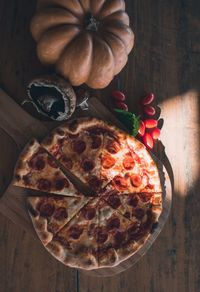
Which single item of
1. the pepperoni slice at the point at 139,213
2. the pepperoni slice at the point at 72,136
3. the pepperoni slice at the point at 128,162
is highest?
the pepperoni slice at the point at 72,136

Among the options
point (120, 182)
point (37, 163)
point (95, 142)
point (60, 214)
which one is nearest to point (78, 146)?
point (95, 142)

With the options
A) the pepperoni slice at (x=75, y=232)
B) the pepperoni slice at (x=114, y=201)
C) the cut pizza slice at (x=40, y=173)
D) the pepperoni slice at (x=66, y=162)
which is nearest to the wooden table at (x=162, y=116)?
the cut pizza slice at (x=40, y=173)

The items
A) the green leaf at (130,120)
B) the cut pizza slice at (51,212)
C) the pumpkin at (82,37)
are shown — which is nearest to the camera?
the pumpkin at (82,37)

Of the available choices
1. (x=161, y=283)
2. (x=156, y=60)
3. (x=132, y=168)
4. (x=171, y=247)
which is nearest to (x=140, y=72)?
(x=156, y=60)

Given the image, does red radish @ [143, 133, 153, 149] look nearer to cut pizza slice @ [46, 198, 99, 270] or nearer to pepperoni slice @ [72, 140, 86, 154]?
pepperoni slice @ [72, 140, 86, 154]

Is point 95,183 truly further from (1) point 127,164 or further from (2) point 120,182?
(1) point 127,164

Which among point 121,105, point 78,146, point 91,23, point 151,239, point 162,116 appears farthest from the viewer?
point 162,116

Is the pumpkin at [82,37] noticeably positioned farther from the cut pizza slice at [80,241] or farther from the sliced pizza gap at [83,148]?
the cut pizza slice at [80,241]
